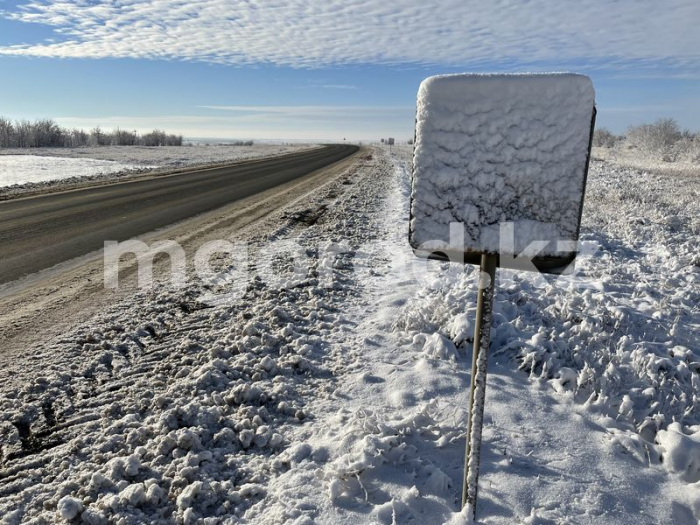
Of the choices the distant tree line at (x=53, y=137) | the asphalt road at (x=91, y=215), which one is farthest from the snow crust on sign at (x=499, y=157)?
the distant tree line at (x=53, y=137)

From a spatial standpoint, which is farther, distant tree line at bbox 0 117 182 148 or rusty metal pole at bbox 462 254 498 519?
distant tree line at bbox 0 117 182 148

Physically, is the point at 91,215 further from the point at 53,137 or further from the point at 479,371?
the point at 53,137

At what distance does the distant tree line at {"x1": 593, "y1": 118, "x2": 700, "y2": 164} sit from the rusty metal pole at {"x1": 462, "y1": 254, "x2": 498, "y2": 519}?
44.4 m

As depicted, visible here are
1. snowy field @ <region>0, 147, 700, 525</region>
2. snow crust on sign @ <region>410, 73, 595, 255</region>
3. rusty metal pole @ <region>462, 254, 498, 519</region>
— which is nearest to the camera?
snow crust on sign @ <region>410, 73, 595, 255</region>

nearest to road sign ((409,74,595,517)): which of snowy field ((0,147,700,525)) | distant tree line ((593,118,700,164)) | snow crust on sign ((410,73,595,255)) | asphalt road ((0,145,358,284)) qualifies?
snow crust on sign ((410,73,595,255))

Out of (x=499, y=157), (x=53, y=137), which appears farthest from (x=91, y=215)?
(x=53, y=137)

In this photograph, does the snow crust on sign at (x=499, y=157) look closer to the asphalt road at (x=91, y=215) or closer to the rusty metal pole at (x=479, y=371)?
the rusty metal pole at (x=479, y=371)

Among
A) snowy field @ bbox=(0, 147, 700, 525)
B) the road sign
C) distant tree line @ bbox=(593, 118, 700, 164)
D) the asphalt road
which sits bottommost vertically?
snowy field @ bbox=(0, 147, 700, 525)

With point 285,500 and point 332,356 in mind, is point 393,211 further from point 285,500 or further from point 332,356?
point 285,500

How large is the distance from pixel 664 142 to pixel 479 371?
6684cm

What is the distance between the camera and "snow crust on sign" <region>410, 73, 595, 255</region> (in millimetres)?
1594

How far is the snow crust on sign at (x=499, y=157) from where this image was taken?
159 centimetres

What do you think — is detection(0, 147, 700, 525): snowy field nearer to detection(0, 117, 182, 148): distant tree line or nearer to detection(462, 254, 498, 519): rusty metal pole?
detection(462, 254, 498, 519): rusty metal pole

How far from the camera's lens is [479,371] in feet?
6.76
